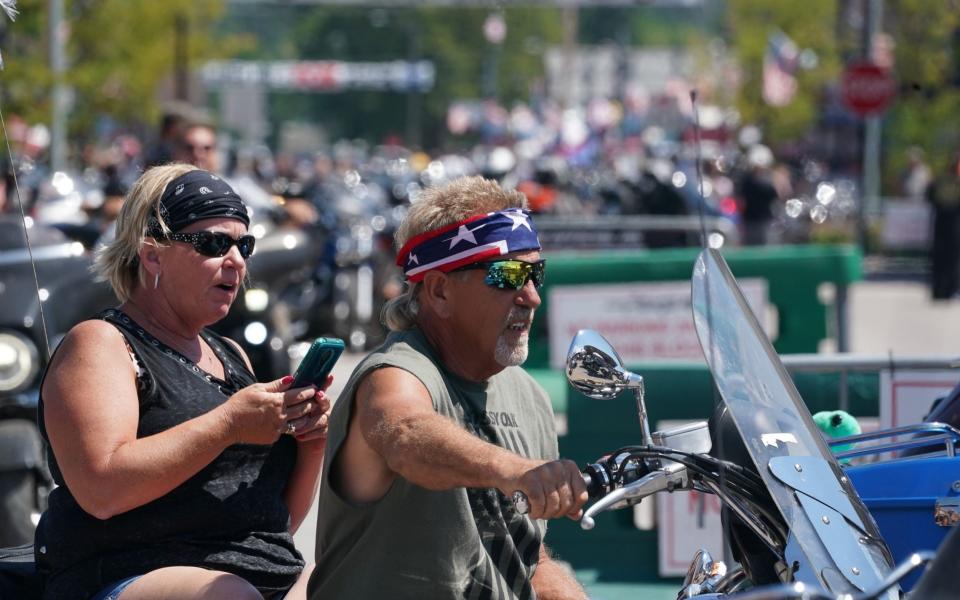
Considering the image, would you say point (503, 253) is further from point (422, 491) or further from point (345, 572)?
point (345, 572)

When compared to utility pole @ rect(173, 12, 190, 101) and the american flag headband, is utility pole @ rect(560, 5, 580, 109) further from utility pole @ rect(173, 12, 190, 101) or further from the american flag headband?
the american flag headband

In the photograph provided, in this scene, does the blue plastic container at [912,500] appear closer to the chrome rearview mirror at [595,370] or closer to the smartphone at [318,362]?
the chrome rearview mirror at [595,370]

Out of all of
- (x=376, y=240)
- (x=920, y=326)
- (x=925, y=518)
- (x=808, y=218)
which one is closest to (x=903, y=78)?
(x=808, y=218)

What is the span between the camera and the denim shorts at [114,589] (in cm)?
313

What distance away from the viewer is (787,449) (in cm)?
266

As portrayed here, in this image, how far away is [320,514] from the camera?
3211mm

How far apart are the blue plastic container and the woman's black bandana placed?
1546 millimetres

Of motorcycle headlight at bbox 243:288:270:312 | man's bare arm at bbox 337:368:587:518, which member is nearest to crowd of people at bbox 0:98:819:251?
man's bare arm at bbox 337:368:587:518

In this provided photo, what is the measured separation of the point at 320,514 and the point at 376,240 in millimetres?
13027

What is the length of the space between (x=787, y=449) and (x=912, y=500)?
59 cm

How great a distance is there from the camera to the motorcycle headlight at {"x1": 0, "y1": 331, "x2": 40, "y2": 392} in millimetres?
8070

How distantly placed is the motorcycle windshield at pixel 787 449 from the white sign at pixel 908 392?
308 cm

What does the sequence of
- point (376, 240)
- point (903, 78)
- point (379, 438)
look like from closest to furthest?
point (379, 438)
point (376, 240)
point (903, 78)

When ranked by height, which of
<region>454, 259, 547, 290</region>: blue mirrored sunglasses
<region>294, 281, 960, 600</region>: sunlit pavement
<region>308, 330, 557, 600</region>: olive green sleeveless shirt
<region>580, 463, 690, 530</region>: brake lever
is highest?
<region>454, 259, 547, 290</region>: blue mirrored sunglasses
